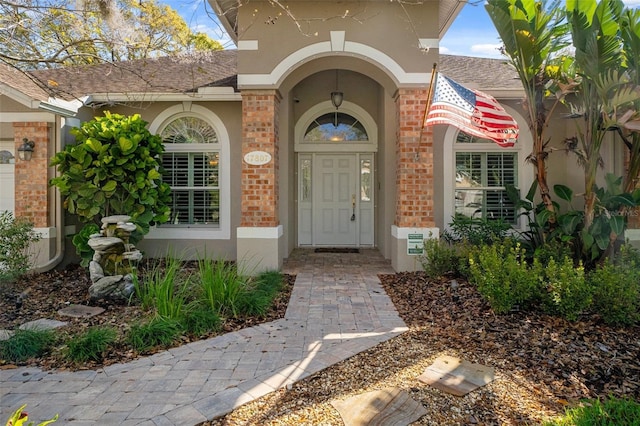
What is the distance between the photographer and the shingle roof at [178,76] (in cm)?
805

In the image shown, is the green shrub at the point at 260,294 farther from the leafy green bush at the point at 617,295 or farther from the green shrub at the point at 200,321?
the leafy green bush at the point at 617,295

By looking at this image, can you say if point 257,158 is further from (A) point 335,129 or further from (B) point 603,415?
(B) point 603,415

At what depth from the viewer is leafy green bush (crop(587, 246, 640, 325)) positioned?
13.8 ft

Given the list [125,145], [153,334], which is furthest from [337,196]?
[153,334]

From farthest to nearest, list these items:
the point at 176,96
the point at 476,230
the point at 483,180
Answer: the point at 483,180, the point at 176,96, the point at 476,230

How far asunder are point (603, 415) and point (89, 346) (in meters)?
4.15

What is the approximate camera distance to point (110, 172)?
671 cm

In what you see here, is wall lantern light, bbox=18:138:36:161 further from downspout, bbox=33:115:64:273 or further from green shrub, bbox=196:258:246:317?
green shrub, bbox=196:258:246:317

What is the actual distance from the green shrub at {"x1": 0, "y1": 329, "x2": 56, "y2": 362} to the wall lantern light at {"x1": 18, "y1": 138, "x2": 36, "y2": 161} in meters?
4.62

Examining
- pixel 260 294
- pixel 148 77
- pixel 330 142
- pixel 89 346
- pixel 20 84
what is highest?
pixel 148 77

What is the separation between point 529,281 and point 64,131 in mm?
8288

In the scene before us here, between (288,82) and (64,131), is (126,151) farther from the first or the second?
(288,82)

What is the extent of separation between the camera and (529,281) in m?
4.47

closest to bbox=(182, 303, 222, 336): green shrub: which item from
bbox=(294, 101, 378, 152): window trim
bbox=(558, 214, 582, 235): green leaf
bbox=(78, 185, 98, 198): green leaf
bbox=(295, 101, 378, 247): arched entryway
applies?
bbox=(78, 185, 98, 198): green leaf
